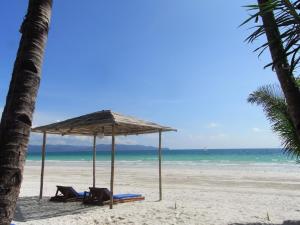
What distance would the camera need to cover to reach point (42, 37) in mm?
1835

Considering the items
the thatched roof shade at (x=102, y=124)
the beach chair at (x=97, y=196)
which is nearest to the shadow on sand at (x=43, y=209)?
the beach chair at (x=97, y=196)

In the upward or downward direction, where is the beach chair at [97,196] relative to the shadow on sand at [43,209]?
upward

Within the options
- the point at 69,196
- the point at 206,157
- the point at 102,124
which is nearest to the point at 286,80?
the point at 102,124

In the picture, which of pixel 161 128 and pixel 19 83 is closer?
pixel 19 83

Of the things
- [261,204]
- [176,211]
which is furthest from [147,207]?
[261,204]

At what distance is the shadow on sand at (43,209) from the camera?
720cm

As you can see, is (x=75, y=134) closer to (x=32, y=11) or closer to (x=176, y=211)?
(x=176, y=211)

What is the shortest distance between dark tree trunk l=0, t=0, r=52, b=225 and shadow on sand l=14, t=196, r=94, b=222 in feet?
18.8

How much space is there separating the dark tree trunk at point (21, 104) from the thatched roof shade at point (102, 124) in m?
5.79

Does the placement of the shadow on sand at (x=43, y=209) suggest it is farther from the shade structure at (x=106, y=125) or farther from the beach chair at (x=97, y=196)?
the shade structure at (x=106, y=125)

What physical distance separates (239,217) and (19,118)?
647cm

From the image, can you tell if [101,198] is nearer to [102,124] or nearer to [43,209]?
[43,209]

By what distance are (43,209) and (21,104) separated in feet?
22.9

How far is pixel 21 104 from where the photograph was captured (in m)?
1.67
